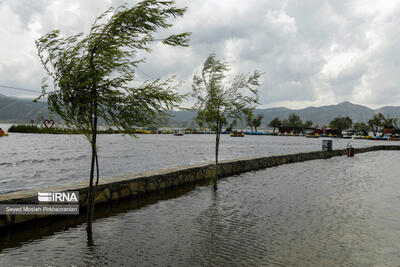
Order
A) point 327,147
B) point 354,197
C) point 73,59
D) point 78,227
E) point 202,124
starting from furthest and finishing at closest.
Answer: point 327,147 → point 202,124 → point 354,197 → point 78,227 → point 73,59

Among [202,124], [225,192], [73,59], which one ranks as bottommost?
[225,192]

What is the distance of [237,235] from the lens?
28.3 ft

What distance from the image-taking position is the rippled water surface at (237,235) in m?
6.97

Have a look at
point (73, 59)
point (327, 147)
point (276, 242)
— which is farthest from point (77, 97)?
point (327, 147)

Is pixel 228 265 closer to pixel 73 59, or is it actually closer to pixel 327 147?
pixel 73 59

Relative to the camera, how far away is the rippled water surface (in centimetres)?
697

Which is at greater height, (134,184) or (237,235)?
(134,184)

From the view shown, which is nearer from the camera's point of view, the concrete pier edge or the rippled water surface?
the rippled water surface

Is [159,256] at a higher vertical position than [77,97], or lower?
lower

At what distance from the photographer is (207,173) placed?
63.7ft

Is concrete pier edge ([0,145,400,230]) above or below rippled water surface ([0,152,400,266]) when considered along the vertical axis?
above

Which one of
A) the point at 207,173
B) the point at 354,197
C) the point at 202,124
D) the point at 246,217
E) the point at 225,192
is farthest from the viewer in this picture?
the point at 207,173

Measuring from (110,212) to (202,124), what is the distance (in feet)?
24.1

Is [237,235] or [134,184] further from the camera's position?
[134,184]
